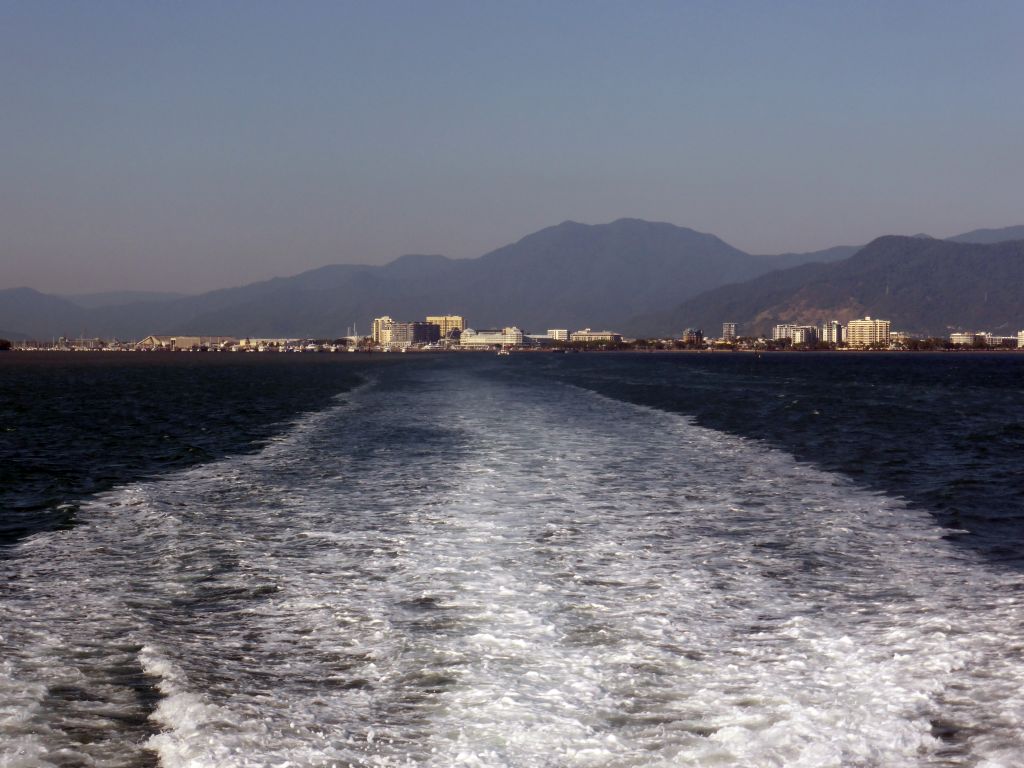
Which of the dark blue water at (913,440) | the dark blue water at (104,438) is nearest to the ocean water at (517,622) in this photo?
the dark blue water at (913,440)

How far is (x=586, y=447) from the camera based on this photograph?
1139 inches

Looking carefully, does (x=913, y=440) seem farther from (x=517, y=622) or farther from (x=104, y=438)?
(x=104, y=438)

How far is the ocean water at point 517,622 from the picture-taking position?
717 cm

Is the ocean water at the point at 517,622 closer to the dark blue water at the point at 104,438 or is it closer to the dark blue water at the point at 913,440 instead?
the dark blue water at the point at 913,440

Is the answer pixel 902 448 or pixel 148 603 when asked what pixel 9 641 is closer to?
pixel 148 603

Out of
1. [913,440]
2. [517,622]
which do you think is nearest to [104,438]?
[517,622]

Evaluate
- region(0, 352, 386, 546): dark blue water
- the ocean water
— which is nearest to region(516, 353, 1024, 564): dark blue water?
the ocean water

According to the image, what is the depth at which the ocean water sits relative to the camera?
717 centimetres

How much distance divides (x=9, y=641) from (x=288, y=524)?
277 inches

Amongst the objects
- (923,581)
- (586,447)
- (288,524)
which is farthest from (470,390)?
(923,581)

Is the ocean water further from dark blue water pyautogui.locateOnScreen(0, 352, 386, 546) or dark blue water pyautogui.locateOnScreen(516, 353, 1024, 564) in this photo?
dark blue water pyautogui.locateOnScreen(0, 352, 386, 546)

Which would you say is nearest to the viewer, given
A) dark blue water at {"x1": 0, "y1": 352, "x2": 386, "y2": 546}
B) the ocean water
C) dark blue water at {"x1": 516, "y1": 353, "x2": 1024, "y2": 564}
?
the ocean water

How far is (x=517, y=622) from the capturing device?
1018cm

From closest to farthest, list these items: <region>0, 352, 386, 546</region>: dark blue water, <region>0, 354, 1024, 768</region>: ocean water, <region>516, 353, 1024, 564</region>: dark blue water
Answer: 1. <region>0, 354, 1024, 768</region>: ocean water
2. <region>516, 353, 1024, 564</region>: dark blue water
3. <region>0, 352, 386, 546</region>: dark blue water
